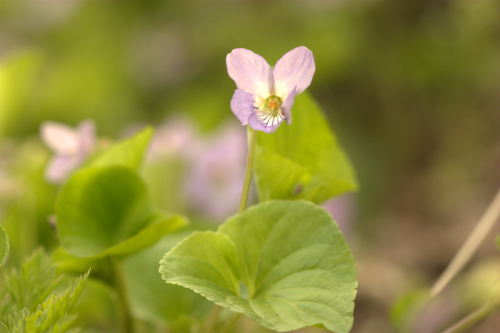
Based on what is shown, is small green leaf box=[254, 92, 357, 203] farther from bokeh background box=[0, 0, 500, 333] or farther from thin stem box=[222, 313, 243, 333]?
bokeh background box=[0, 0, 500, 333]

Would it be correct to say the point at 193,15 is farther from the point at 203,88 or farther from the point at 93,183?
the point at 93,183

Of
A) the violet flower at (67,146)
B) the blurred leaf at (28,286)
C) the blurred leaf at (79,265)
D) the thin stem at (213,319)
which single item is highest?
the violet flower at (67,146)

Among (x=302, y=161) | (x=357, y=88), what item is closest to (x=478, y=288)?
(x=302, y=161)

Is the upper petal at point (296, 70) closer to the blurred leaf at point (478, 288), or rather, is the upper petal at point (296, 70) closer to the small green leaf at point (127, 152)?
the small green leaf at point (127, 152)

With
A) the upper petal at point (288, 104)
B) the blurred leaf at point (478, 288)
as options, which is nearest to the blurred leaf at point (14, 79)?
the upper petal at point (288, 104)

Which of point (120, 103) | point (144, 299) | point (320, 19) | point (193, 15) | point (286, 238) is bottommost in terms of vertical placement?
point (144, 299)

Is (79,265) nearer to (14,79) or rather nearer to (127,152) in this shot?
(127,152)

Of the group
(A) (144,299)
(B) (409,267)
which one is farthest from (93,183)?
(B) (409,267)
